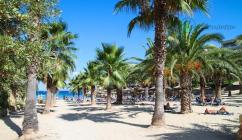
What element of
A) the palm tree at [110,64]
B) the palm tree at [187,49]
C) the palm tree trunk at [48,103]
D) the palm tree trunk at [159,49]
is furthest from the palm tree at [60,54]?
the palm tree trunk at [159,49]

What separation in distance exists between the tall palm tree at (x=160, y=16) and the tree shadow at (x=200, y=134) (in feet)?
4.19

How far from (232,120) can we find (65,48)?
1350 cm

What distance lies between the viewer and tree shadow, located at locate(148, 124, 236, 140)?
13320mm

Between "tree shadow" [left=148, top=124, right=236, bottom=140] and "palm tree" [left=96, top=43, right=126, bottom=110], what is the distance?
14087 millimetres

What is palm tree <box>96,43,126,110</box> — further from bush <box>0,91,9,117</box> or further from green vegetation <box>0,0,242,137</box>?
bush <box>0,91,9,117</box>

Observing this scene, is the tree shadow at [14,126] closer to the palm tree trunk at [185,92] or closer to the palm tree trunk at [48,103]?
the palm tree trunk at [48,103]

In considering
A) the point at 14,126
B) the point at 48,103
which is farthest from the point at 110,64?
the point at 14,126

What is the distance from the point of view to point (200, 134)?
564 inches

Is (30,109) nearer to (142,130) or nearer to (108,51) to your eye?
(142,130)

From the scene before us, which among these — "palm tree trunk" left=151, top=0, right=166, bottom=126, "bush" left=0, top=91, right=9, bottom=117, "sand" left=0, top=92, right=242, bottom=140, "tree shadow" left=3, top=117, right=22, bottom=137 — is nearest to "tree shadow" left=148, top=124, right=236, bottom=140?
"sand" left=0, top=92, right=242, bottom=140

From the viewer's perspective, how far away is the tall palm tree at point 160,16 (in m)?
16.5

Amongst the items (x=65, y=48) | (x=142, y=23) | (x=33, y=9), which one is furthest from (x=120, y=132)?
(x=65, y=48)

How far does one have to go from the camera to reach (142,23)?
59.9 ft

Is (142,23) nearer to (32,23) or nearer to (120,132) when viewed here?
(120,132)
